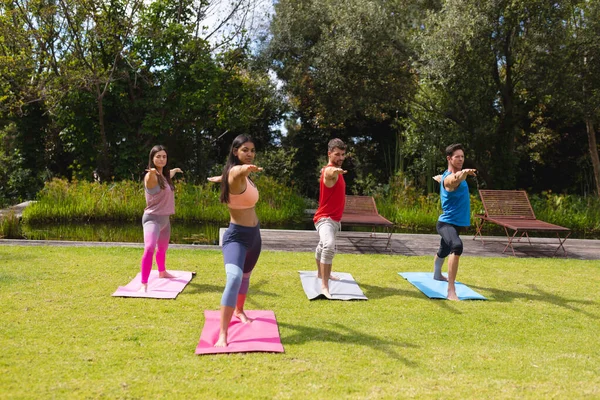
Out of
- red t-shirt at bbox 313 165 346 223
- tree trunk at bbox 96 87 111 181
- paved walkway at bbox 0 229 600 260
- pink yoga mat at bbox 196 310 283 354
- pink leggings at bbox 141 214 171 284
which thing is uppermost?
tree trunk at bbox 96 87 111 181

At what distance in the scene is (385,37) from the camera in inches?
503

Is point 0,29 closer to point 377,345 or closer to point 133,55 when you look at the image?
point 133,55

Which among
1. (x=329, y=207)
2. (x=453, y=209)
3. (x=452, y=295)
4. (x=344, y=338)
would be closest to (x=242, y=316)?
(x=344, y=338)

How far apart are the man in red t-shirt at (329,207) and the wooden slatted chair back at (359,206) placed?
3719mm

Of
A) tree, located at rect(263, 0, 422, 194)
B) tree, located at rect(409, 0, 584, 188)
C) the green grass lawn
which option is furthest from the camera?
tree, located at rect(263, 0, 422, 194)

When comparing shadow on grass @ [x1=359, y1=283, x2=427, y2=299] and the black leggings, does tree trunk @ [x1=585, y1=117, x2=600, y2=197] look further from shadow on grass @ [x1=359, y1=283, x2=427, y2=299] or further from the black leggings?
shadow on grass @ [x1=359, y1=283, x2=427, y2=299]

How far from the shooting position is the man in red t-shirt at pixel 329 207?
521cm

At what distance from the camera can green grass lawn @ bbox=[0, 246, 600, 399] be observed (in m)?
3.11

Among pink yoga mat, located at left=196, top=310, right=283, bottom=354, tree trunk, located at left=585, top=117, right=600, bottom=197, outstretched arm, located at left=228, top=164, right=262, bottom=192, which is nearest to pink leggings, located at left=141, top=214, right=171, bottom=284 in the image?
pink yoga mat, located at left=196, top=310, right=283, bottom=354

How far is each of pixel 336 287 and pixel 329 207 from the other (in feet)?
2.95

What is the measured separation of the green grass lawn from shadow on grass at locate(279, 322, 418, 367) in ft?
0.05

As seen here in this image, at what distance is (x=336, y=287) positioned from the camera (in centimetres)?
561

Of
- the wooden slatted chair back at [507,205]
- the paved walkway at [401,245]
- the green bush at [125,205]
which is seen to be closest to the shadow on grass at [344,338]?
the paved walkway at [401,245]

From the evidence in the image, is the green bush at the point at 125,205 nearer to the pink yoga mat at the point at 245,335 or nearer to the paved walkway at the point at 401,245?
the paved walkway at the point at 401,245
